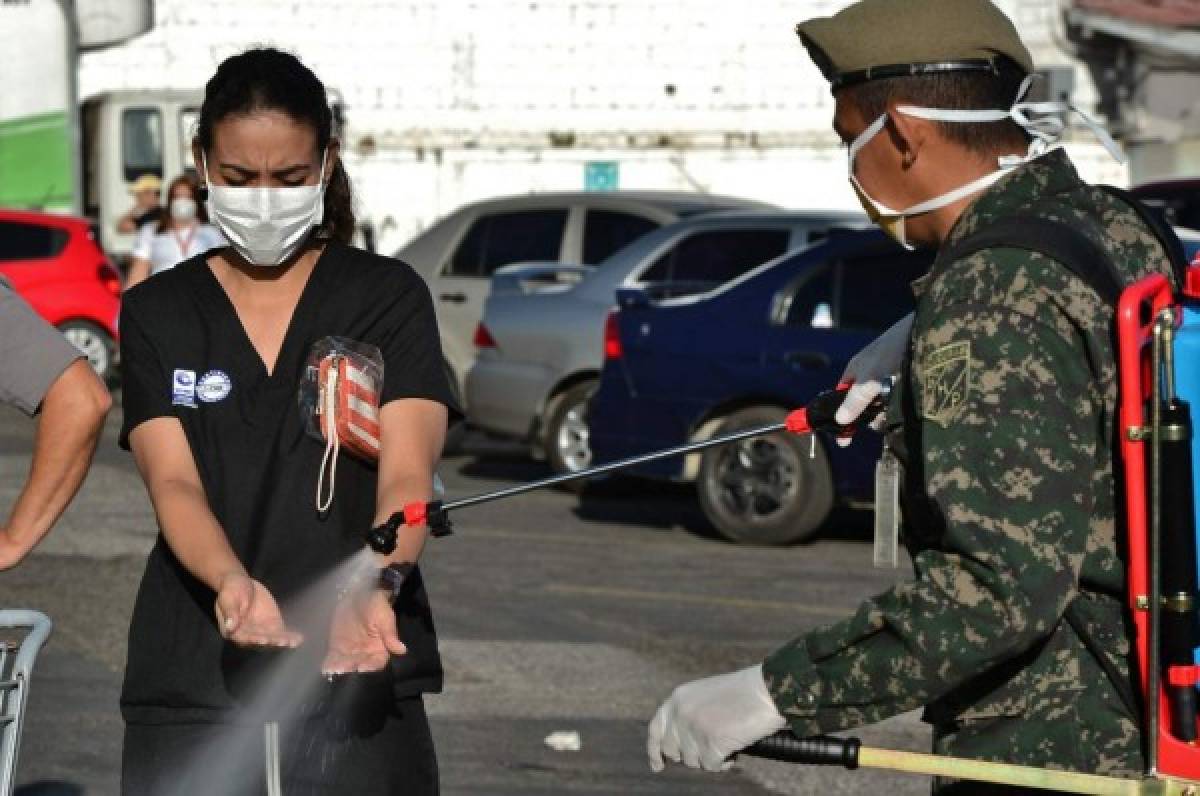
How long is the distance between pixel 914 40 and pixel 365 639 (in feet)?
4.00

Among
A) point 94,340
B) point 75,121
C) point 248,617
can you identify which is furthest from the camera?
point 75,121

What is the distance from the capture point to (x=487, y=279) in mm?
17234

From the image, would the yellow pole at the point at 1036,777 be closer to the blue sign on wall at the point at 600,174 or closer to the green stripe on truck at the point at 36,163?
the green stripe on truck at the point at 36,163

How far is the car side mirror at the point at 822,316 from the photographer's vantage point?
12736mm

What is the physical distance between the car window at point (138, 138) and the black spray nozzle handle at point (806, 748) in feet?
81.7

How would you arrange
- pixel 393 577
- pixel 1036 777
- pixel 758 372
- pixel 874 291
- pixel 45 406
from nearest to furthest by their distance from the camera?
pixel 1036 777
pixel 393 577
pixel 45 406
pixel 874 291
pixel 758 372

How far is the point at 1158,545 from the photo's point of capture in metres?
2.86

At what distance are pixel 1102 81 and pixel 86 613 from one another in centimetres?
2116

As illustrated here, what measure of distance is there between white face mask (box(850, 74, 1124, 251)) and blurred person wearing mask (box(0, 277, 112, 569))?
1.45m

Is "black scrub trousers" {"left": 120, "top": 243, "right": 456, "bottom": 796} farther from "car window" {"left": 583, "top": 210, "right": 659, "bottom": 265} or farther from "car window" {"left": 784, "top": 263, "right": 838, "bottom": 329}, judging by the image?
"car window" {"left": 583, "top": 210, "right": 659, "bottom": 265}

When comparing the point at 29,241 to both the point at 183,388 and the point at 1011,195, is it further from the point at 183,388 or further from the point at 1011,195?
the point at 1011,195

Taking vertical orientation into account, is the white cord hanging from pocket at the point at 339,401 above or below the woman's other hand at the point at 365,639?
above

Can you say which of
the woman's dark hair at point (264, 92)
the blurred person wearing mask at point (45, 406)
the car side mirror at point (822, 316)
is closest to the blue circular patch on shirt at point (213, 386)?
the blurred person wearing mask at point (45, 406)

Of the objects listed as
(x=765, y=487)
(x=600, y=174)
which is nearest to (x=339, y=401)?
(x=765, y=487)
